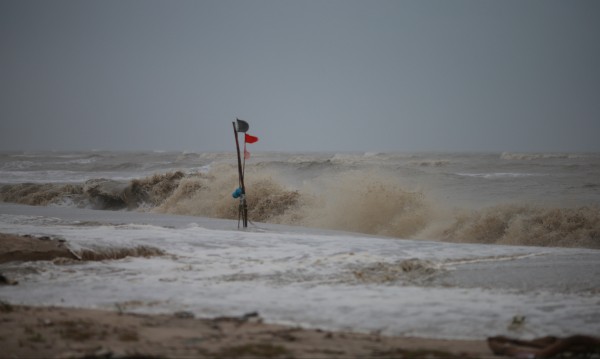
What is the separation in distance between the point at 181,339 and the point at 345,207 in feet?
36.0

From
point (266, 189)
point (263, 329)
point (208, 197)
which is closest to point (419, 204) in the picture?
point (266, 189)

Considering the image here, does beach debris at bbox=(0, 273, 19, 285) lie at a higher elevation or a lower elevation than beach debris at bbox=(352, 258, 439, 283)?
higher

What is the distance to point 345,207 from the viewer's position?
14.1m

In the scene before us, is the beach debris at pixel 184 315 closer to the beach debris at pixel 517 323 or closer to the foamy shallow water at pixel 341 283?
the foamy shallow water at pixel 341 283

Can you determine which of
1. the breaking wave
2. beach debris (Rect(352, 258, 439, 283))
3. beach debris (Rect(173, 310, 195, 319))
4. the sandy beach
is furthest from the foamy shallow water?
the breaking wave

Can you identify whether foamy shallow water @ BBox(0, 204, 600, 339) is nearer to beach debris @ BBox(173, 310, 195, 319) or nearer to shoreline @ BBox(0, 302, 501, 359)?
beach debris @ BBox(173, 310, 195, 319)

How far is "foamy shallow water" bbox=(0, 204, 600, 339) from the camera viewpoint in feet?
12.8

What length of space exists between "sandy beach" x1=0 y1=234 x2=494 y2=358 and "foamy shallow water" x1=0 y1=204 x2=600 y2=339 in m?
0.22

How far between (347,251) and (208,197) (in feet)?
37.1

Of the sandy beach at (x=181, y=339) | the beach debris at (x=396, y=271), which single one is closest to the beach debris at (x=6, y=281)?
the sandy beach at (x=181, y=339)

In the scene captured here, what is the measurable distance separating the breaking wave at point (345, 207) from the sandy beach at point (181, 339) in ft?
28.0

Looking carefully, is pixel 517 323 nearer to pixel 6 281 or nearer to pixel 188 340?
pixel 188 340

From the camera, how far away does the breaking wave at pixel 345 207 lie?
11148 millimetres

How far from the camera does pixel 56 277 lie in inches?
202
